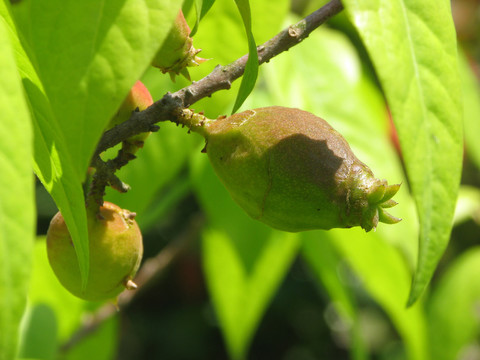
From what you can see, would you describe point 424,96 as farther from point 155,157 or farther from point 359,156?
point 359,156

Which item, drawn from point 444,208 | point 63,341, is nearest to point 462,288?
point 63,341

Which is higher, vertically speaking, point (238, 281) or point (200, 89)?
point (200, 89)

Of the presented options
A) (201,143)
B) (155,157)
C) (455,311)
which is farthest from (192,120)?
(455,311)

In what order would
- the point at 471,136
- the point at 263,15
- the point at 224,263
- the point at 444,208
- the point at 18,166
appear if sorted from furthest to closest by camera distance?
the point at 471,136 < the point at 224,263 < the point at 263,15 < the point at 444,208 < the point at 18,166

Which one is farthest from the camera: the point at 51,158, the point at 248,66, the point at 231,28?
the point at 231,28

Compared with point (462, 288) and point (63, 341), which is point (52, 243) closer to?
point (63, 341)

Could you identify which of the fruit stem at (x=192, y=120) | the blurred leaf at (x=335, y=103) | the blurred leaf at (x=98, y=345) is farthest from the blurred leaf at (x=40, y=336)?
the fruit stem at (x=192, y=120)
